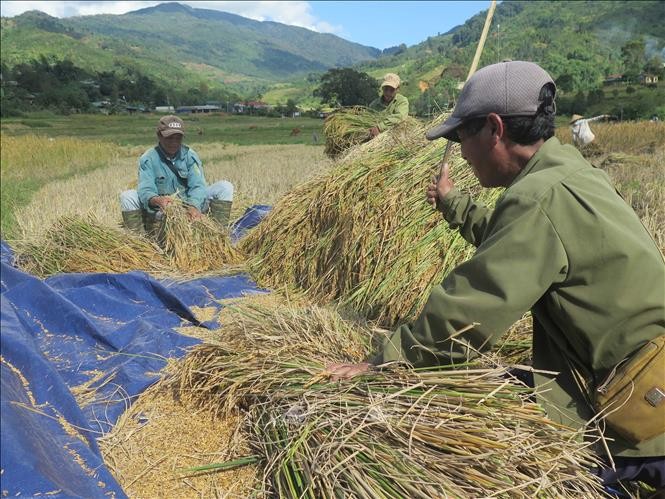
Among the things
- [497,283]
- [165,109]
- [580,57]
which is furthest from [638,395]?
[165,109]

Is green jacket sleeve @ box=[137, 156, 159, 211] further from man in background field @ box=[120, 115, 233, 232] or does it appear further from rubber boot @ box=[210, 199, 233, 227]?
rubber boot @ box=[210, 199, 233, 227]

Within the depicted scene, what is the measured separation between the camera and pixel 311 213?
15.8 ft

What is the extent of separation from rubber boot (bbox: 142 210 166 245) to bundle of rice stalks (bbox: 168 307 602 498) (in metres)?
3.68

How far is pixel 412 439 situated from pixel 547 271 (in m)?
0.63

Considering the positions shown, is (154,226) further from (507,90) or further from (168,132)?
(507,90)

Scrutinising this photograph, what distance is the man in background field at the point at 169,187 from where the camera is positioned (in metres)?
5.61

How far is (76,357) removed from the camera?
10.3 feet

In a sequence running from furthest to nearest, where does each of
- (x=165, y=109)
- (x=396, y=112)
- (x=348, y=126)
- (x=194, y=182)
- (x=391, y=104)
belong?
(x=165, y=109) < (x=348, y=126) < (x=391, y=104) < (x=396, y=112) < (x=194, y=182)

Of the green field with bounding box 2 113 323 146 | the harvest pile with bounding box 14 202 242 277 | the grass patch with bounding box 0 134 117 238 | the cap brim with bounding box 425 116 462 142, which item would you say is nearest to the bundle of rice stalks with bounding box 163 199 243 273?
the harvest pile with bounding box 14 202 242 277

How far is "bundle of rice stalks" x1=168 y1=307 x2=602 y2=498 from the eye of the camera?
149 centimetres

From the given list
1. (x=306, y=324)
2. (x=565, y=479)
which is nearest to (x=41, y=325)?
(x=306, y=324)

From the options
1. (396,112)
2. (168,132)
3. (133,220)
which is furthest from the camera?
(396,112)

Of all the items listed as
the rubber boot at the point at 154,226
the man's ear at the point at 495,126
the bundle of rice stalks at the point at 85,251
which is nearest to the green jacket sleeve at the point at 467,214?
the man's ear at the point at 495,126

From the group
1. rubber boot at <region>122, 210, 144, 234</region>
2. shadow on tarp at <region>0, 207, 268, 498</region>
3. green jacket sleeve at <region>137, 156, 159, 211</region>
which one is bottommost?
shadow on tarp at <region>0, 207, 268, 498</region>
